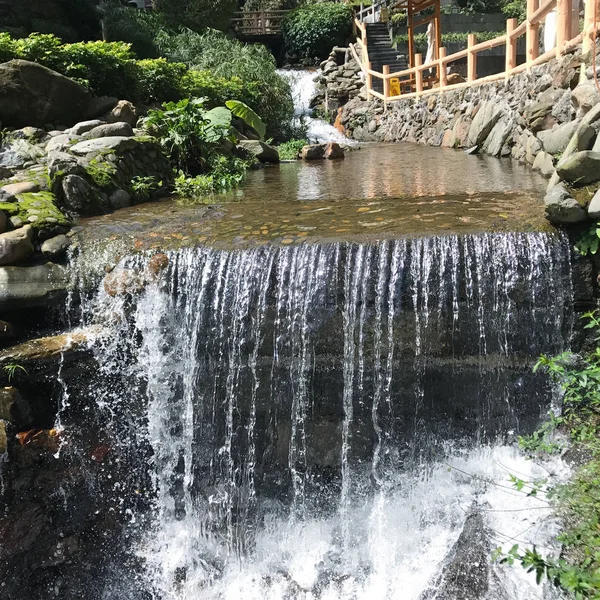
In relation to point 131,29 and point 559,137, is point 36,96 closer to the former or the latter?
point 559,137

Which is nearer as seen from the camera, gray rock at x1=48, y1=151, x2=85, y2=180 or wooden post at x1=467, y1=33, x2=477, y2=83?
gray rock at x1=48, y1=151, x2=85, y2=180

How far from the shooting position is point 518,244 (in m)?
5.18

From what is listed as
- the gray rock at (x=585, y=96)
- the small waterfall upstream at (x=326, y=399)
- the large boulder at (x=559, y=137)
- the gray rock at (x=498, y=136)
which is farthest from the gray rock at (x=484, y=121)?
the small waterfall upstream at (x=326, y=399)

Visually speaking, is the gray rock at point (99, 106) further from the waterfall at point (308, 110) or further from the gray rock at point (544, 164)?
the waterfall at point (308, 110)

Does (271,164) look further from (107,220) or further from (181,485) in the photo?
(181,485)

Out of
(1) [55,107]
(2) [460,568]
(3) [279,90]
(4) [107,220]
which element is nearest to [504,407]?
(2) [460,568]

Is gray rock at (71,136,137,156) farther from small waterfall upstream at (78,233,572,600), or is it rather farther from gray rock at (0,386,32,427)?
gray rock at (0,386,32,427)

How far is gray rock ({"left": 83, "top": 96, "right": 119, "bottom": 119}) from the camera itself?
32.3 ft

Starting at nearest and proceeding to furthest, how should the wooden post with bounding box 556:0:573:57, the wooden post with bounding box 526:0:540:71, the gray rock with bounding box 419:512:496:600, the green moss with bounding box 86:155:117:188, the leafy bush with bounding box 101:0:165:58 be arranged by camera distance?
the gray rock with bounding box 419:512:496:600, the green moss with bounding box 86:155:117:188, the wooden post with bounding box 556:0:573:57, the wooden post with bounding box 526:0:540:71, the leafy bush with bounding box 101:0:165:58

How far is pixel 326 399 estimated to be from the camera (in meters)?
5.41

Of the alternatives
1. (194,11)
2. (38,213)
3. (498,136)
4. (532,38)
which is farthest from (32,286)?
(194,11)

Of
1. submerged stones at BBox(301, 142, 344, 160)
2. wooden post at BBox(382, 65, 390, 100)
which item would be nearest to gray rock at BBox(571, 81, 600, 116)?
submerged stones at BBox(301, 142, 344, 160)

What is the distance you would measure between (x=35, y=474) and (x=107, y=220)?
3.13 meters

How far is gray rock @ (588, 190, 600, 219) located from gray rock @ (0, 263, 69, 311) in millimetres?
5003
